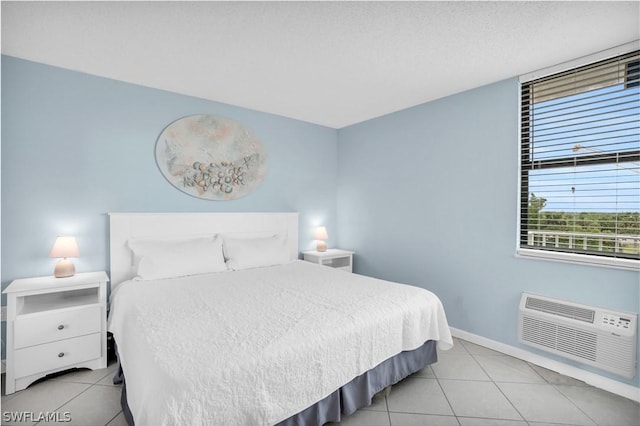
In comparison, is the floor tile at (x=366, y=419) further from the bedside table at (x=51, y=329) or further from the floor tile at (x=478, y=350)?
the bedside table at (x=51, y=329)

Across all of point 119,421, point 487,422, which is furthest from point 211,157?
point 487,422

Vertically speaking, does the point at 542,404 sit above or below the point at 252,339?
below

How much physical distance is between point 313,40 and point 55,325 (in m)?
2.73

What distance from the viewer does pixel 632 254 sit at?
210 cm

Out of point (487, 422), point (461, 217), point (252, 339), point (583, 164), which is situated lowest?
point (487, 422)

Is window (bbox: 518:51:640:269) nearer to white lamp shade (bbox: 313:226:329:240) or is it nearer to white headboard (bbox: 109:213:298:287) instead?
white lamp shade (bbox: 313:226:329:240)

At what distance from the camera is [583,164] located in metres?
2.32

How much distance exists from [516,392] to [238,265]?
250cm

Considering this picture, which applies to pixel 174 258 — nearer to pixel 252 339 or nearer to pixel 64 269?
pixel 64 269

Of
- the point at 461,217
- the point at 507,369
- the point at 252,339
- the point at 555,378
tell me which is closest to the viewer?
the point at 252,339

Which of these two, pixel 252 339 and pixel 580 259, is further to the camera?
pixel 580 259

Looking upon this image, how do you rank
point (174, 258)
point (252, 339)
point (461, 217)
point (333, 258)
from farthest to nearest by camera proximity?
1. point (333, 258)
2. point (461, 217)
3. point (174, 258)
4. point (252, 339)

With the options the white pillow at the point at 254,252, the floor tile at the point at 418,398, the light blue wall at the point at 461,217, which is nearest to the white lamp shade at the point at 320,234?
the light blue wall at the point at 461,217

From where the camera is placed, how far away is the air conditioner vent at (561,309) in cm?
220
